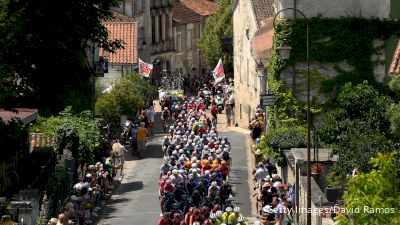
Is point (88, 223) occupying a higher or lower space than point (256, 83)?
lower

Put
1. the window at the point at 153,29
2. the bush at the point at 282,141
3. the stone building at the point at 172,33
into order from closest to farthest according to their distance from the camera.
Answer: the bush at the point at 282,141, the stone building at the point at 172,33, the window at the point at 153,29

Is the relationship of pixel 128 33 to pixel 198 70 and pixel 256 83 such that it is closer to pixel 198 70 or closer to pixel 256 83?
pixel 256 83

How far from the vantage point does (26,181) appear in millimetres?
34125

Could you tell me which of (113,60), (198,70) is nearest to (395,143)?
(113,60)

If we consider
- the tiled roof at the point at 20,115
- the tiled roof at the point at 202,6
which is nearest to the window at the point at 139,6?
the tiled roof at the point at 202,6

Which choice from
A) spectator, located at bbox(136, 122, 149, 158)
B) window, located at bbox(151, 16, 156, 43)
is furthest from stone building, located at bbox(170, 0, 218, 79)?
spectator, located at bbox(136, 122, 149, 158)

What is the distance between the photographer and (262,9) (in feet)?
180

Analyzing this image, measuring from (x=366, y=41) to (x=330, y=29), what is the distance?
1221 mm

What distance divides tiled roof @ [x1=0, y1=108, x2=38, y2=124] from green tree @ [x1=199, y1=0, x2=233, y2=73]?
137 feet

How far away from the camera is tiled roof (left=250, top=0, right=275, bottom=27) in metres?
53.9

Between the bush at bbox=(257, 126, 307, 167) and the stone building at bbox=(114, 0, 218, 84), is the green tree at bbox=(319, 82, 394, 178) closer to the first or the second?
the bush at bbox=(257, 126, 307, 167)

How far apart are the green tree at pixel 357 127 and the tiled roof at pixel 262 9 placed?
1962 centimetres

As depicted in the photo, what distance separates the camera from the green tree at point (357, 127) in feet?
99.8

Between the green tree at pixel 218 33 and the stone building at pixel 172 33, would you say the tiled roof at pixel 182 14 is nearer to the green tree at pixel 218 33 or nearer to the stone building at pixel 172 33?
the stone building at pixel 172 33
